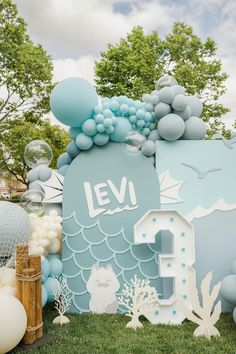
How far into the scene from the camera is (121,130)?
4621 millimetres

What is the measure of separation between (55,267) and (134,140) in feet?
5.87

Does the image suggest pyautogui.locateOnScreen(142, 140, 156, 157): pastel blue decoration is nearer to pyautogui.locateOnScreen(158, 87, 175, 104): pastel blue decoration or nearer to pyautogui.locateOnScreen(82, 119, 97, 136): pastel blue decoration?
pyautogui.locateOnScreen(158, 87, 175, 104): pastel blue decoration

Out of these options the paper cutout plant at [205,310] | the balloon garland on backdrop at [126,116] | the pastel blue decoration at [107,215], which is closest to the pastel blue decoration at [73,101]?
the balloon garland on backdrop at [126,116]

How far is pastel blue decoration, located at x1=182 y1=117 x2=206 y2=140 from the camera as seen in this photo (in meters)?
4.70

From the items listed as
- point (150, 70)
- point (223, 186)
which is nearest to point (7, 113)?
point (150, 70)

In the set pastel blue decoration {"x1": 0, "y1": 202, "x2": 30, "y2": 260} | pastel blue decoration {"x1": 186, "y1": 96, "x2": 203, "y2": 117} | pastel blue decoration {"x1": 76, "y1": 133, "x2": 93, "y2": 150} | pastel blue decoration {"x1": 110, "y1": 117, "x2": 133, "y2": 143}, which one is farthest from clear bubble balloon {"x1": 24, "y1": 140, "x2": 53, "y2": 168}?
pastel blue decoration {"x1": 186, "y1": 96, "x2": 203, "y2": 117}

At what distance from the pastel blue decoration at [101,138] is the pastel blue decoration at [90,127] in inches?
3.1

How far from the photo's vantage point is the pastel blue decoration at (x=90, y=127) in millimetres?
4491

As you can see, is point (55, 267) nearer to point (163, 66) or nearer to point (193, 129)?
point (193, 129)

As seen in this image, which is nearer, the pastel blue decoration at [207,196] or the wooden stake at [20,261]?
the wooden stake at [20,261]

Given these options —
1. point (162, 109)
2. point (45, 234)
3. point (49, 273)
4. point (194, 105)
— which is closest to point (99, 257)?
point (49, 273)

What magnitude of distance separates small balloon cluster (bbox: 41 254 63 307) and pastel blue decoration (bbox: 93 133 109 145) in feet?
4.99

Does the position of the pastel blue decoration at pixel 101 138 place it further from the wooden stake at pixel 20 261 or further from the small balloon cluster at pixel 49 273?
the wooden stake at pixel 20 261

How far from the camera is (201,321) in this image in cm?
370
